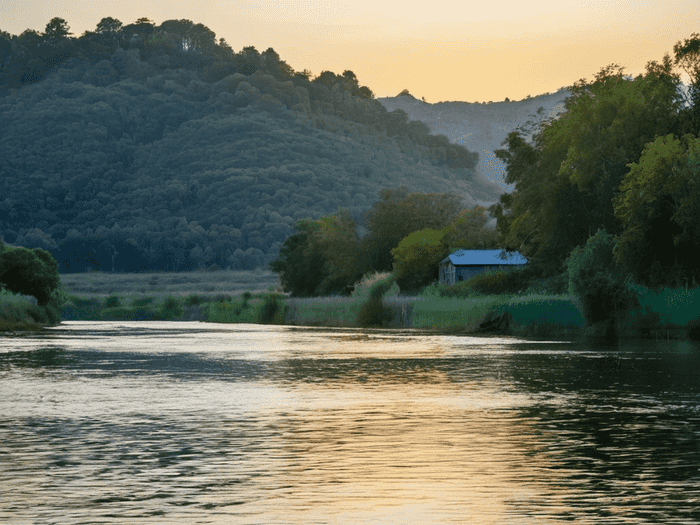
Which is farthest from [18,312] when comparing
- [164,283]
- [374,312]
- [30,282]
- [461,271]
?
[164,283]

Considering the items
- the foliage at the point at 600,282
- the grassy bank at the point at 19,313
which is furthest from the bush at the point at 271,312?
the foliage at the point at 600,282

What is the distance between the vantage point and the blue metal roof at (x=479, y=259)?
9988cm

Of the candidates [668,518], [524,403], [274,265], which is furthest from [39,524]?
[274,265]

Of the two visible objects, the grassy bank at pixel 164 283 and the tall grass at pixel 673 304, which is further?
the grassy bank at pixel 164 283

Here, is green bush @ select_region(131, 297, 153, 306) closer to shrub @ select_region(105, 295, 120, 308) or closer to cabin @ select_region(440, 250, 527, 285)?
shrub @ select_region(105, 295, 120, 308)

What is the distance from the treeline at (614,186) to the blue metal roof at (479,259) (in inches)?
336

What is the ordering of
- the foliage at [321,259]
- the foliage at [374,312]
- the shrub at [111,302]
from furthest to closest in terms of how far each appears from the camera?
the shrub at [111,302] → the foliage at [321,259] → the foliage at [374,312]

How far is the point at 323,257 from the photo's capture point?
12988 centimetres

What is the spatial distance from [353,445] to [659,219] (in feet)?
138

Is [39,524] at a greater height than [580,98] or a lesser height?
lesser

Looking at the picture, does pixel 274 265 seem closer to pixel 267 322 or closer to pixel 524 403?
pixel 267 322

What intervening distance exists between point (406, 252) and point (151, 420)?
86973mm

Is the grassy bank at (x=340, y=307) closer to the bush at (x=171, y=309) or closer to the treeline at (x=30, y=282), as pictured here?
the bush at (x=171, y=309)

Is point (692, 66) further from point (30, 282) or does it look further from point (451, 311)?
point (30, 282)
